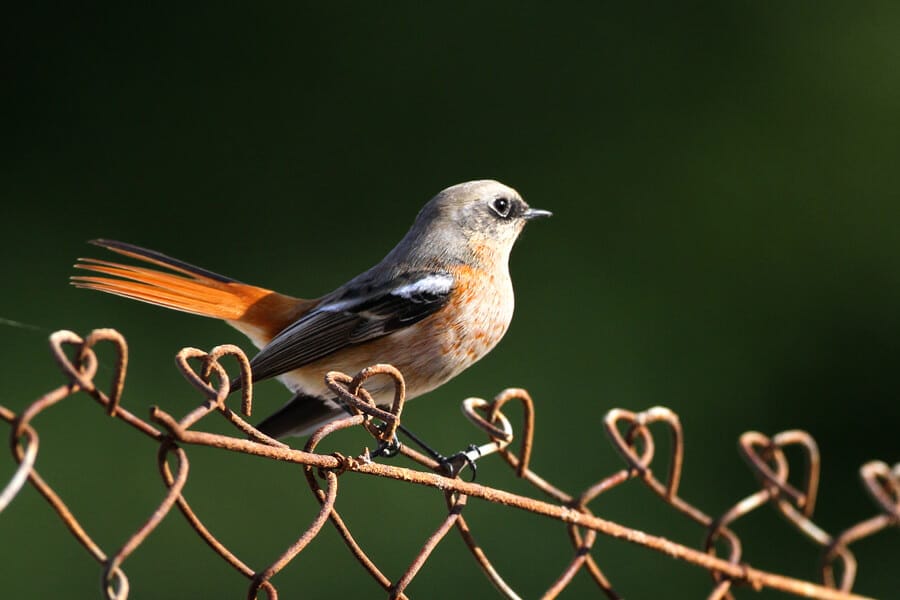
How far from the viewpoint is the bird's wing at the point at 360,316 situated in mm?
2572

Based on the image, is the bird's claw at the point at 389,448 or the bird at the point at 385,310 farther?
the bird at the point at 385,310

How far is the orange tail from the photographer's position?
7.46ft

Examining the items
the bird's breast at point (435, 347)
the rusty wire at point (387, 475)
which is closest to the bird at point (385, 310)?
the bird's breast at point (435, 347)

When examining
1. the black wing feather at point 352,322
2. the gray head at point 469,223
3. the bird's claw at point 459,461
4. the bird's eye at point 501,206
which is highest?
the bird's eye at point 501,206

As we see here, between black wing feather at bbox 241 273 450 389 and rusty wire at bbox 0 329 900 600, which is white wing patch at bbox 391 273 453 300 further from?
rusty wire at bbox 0 329 900 600

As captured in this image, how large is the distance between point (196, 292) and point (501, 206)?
2.72ft

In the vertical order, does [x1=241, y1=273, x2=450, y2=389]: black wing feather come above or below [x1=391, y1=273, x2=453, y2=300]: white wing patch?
below

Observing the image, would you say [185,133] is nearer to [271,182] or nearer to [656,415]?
[271,182]

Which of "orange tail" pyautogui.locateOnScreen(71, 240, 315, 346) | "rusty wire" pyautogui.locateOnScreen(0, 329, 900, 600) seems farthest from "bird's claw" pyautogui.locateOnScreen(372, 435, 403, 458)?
"orange tail" pyautogui.locateOnScreen(71, 240, 315, 346)

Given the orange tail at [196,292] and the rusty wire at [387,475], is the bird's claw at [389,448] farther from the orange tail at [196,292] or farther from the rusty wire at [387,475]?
the orange tail at [196,292]

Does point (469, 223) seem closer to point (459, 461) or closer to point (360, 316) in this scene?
point (360, 316)

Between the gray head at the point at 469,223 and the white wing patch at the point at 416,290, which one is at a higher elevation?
the gray head at the point at 469,223

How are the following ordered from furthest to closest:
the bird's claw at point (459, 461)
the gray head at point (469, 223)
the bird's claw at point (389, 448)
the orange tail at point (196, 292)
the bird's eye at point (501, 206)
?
the bird's eye at point (501, 206)
the gray head at point (469, 223)
the orange tail at point (196, 292)
the bird's claw at point (459, 461)
the bird's claw at point (389, 448)

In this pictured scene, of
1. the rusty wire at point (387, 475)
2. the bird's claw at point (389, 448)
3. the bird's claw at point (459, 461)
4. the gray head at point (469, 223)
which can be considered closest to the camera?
the rusty wire at point (387, 475)
